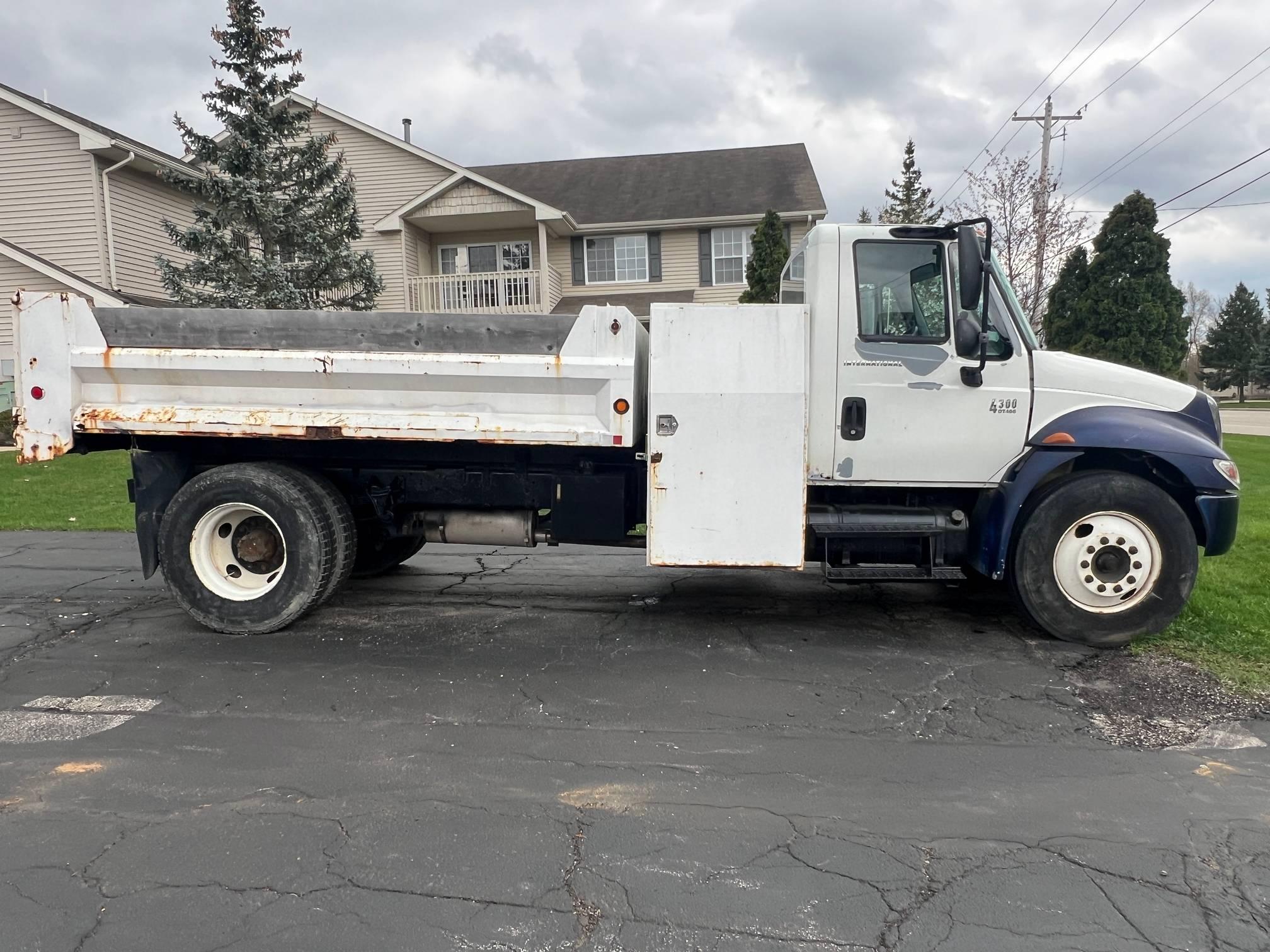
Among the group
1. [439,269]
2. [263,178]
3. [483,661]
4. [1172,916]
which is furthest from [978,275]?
[439,269]

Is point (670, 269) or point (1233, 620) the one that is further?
point (670, 269)

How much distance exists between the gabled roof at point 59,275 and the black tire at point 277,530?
1479cm

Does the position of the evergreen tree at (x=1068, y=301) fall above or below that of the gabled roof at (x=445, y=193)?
below

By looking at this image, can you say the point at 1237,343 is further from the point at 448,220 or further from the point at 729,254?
the point at 448,220

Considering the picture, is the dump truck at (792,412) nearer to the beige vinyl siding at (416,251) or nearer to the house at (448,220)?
the house at (448,220)

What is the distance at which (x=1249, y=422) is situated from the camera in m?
33.6

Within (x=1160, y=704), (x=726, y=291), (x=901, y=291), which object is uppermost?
(x=726, y=291)

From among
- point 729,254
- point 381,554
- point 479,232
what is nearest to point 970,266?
point 381,554

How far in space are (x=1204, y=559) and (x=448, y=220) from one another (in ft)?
60.5

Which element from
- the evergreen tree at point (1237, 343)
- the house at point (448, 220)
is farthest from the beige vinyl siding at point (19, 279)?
the evergreen tree at point (1237, 343)

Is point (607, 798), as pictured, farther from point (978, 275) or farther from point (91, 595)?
point (91, 595)

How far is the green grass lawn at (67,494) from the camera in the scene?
10.5m

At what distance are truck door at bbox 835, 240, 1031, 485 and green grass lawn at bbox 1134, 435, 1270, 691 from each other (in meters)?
1.62

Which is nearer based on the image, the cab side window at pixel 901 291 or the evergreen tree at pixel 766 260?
the cab side window at pixel 901 291
